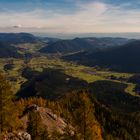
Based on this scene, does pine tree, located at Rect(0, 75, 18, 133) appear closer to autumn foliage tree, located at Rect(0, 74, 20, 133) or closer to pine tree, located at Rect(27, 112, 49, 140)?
autumn foliage tree, located at Rect(0, 74, 20, 133)

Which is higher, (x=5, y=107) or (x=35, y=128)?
(x=5, y=107)

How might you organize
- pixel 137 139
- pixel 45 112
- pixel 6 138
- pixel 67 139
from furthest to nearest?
1. pixel 137 139
2. pixel 45 112
3. pixel 6 138
4. pixel 67 139

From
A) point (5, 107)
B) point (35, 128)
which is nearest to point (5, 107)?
point (5, 107)

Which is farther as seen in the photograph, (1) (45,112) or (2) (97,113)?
(2) (97,113)

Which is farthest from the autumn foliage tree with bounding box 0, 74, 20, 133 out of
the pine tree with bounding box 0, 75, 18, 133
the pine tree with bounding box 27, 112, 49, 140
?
the pine tree with bounding box 27, 112, 49, 140

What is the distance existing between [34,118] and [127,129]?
129512 millimetres

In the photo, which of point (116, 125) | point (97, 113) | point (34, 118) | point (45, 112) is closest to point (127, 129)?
point (116, 125)

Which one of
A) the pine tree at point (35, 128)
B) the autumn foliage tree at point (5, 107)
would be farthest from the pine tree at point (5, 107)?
the pine tree at point (35, 128)

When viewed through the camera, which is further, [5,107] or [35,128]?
[35,128]

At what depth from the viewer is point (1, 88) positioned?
73312 mm

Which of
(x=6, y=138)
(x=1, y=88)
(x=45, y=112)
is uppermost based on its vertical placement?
(x=1, y=88)

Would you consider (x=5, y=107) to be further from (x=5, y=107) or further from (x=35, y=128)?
(x=35, y=128)

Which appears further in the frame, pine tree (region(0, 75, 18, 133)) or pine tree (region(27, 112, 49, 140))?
pine tree (region(27, 112, 49, 140))

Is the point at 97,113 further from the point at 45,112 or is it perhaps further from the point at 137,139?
the point at 45,112
